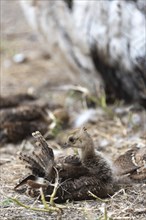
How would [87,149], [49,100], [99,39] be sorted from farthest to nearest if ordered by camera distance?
1. [49,100]
2. [99,39]
3. [87,149]

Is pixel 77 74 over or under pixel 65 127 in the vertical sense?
over

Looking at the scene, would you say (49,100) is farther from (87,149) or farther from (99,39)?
(87,149)

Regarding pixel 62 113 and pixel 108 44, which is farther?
pixel 62 113

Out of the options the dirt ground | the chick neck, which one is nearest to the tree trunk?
the dirt ground

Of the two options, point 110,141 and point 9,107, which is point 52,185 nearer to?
point 110,141

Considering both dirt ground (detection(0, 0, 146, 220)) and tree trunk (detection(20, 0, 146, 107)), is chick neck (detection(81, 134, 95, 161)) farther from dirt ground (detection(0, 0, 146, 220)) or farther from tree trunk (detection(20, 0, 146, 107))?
tree trunk (detection(20, 0, 146, 107))

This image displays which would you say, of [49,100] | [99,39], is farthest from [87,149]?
[49,100]

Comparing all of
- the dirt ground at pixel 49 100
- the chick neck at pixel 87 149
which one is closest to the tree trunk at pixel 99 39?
the dirt ground at pixel 49 100

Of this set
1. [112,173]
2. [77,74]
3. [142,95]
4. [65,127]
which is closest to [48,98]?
[77,74]
